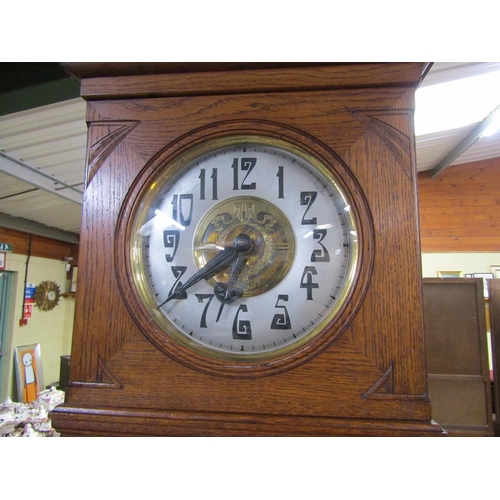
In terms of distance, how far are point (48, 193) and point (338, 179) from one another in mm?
3016

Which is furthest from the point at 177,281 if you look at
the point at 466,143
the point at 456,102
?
the point at 466,143

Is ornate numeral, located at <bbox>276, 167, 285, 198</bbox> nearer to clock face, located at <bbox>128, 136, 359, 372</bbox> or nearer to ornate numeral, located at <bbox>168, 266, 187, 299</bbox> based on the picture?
clock face, located at <bbox>128, 136, 359, 372</bbox>

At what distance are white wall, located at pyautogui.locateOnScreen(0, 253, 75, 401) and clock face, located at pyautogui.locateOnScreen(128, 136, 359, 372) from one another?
162 inches

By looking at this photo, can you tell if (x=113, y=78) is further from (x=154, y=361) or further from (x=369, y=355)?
(x=369, y=355)

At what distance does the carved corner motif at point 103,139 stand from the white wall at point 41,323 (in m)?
4.09

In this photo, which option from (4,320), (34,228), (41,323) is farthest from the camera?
(41,323)

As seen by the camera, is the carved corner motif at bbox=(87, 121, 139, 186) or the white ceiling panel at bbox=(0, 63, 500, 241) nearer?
the carved corner motif at bbox=(87, 121, 139, 186)

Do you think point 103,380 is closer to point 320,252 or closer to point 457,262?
point 320,252

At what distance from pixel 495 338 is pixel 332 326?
88cm

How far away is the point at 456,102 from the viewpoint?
9.43 feet

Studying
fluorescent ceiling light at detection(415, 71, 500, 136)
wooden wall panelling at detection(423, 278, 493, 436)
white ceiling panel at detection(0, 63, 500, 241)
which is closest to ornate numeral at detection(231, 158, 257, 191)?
wooden wall panelling at detection(423, 278, 493, 436)

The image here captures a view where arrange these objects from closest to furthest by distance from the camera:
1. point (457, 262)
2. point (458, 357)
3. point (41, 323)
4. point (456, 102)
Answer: point (458, 357), point (456, 102), point (41, 323), point (457, 262)

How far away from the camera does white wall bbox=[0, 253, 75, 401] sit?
4.11 metres

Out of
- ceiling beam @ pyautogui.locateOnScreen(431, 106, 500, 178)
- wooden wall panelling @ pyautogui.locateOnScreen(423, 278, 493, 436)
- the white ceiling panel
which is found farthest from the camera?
ceiling beam @ pyautogui.locateOnScreen(431, 106, 500, 178)
